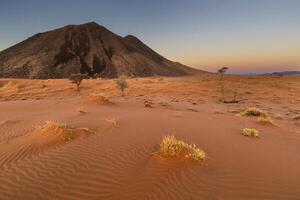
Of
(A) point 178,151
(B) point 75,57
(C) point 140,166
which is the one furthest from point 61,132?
(B) point 75,57

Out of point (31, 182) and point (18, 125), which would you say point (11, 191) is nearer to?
point (31, 182)

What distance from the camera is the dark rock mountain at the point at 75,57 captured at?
116938 millimetres

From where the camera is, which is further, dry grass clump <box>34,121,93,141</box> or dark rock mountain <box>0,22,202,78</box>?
dark rock mountain <box>0,22,202,78</box>

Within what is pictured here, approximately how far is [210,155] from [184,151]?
827 millimetres

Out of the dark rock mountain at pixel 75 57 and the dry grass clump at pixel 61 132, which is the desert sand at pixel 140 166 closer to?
the dry grass clump at pixel 61 132

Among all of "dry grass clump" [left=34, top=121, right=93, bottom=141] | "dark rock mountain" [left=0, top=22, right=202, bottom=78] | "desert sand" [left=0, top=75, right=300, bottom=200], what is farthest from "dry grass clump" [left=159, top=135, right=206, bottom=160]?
"dark rock mountain" [left=0, top=22, right=202, bottom=78]

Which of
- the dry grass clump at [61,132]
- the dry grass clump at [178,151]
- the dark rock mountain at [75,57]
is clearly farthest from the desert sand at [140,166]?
the dark rock mountain at [75,57]

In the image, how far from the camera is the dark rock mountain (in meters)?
117

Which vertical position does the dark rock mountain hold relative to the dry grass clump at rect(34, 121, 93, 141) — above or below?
above

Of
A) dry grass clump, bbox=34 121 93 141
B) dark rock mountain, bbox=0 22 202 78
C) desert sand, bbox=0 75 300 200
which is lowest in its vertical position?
desert sand, bbox=0 75 300 200

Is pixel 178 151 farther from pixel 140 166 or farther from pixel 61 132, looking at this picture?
pixel 61 132

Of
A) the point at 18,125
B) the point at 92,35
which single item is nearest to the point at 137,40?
the point at 92,35

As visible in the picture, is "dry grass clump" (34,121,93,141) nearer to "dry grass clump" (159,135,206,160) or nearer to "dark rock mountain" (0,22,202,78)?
"dry grass clump" (159,135,206,160)

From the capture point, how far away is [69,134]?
8.67 metres
